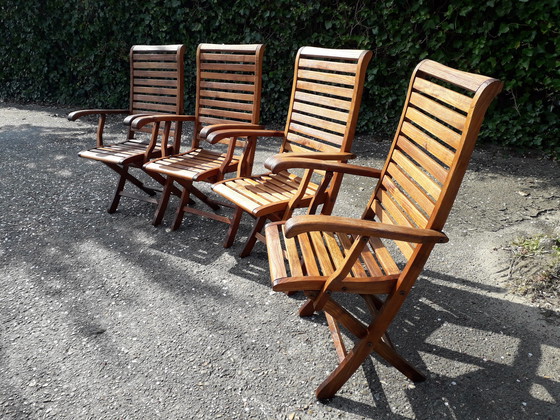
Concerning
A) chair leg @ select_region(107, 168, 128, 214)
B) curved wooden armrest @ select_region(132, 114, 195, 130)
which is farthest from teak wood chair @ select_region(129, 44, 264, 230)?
chair leg @ select_region(107, 168, 128, 214)

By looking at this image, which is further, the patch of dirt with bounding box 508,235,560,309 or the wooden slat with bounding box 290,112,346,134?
the wooden slat with bounding box 290,112,346,134

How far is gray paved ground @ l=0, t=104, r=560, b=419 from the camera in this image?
214 centimetres

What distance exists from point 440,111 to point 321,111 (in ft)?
3.76

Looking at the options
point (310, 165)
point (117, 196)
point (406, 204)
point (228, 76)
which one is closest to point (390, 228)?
point (406, 204)

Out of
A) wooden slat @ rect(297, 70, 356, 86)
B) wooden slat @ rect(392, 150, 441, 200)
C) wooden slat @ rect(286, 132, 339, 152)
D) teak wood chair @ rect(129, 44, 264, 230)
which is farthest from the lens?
teak wood chair @ rect(129, 44, 264, 230)

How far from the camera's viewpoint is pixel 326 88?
306 cm

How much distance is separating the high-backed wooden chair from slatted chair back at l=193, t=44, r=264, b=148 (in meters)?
0.20

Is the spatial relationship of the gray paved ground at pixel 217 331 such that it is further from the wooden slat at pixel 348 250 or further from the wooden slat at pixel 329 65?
the wooden slat at pixel 329 65

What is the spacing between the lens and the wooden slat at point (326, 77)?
2906 mm

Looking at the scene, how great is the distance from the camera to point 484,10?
4.94 metres

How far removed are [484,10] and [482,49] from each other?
0.40 meters

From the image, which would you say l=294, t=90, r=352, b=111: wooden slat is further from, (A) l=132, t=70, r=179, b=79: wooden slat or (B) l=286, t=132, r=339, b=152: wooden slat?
(A) l=132, t=70, r=179, b=79: wooden slat

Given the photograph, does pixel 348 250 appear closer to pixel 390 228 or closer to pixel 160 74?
pixel 390 228

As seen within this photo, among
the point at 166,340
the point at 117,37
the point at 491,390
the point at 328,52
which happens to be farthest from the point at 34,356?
the point at 117,37
